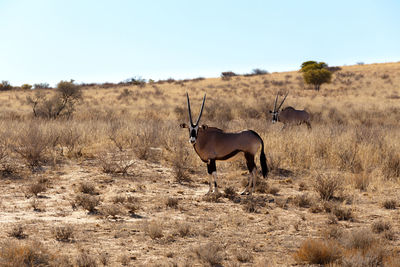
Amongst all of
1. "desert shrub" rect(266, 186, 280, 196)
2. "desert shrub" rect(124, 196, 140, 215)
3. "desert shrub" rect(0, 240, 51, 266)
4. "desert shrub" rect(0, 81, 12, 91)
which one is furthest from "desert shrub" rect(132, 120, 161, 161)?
"desert shrub" rect(0, 81, 12, 91)

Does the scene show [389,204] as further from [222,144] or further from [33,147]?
[33,147]

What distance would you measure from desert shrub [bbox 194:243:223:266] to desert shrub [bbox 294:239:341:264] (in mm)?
1011

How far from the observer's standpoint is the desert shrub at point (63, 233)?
19.9ft

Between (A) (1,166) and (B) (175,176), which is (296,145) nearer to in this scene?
(B) (175,176)

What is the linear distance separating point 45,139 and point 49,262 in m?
8.18

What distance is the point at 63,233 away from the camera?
6.07 metres

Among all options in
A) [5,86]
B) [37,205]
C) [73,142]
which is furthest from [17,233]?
[5,86]

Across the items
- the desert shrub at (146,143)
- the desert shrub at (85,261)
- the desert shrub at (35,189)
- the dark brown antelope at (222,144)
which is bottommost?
the desert shrub at (85,261)

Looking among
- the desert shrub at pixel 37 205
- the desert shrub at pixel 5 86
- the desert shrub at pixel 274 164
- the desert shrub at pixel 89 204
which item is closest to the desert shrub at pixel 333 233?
the desert shrub at pixel 89 204

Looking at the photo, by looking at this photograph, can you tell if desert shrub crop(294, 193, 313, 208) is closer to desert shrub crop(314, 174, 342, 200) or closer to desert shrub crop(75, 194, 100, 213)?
desert shrub crop(314, 174, 342, 200)

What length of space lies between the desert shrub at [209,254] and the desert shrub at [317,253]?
1011 mm

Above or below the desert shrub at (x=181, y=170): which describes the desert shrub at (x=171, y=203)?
below

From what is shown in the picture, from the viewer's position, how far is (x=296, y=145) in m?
12.7

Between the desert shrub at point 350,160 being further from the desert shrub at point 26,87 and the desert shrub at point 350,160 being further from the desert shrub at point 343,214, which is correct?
the desert shrub at point 26,87
